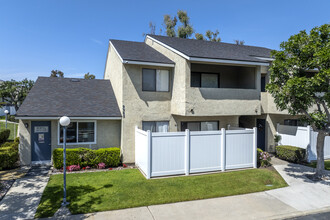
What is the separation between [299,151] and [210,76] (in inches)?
291

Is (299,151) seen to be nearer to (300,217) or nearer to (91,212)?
(300,217)

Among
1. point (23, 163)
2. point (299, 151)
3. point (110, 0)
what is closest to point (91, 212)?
point (23, 163)

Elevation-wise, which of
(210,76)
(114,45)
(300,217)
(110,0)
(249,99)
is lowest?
(300,217)

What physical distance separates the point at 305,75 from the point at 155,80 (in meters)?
7.89

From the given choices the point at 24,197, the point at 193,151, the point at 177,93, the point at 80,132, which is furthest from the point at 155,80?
the point at 24,197

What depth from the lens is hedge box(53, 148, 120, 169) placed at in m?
11.3

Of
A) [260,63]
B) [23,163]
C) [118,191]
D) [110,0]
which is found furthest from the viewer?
[110,0]

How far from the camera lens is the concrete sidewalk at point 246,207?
6.69m

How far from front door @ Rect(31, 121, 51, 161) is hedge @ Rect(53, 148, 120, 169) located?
148 centimetres

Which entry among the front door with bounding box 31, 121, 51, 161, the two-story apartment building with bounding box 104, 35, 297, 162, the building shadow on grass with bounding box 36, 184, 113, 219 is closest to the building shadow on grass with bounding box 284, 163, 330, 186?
the two-story apartment building with bounding box 104, 35, 297, 162

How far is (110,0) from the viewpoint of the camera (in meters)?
16.5

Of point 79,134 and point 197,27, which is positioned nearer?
point 79,134

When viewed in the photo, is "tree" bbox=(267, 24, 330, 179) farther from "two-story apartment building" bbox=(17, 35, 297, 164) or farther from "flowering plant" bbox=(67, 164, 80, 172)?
"flowering plant" bbox=(67, 164, 80, 172)

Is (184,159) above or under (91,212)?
above
